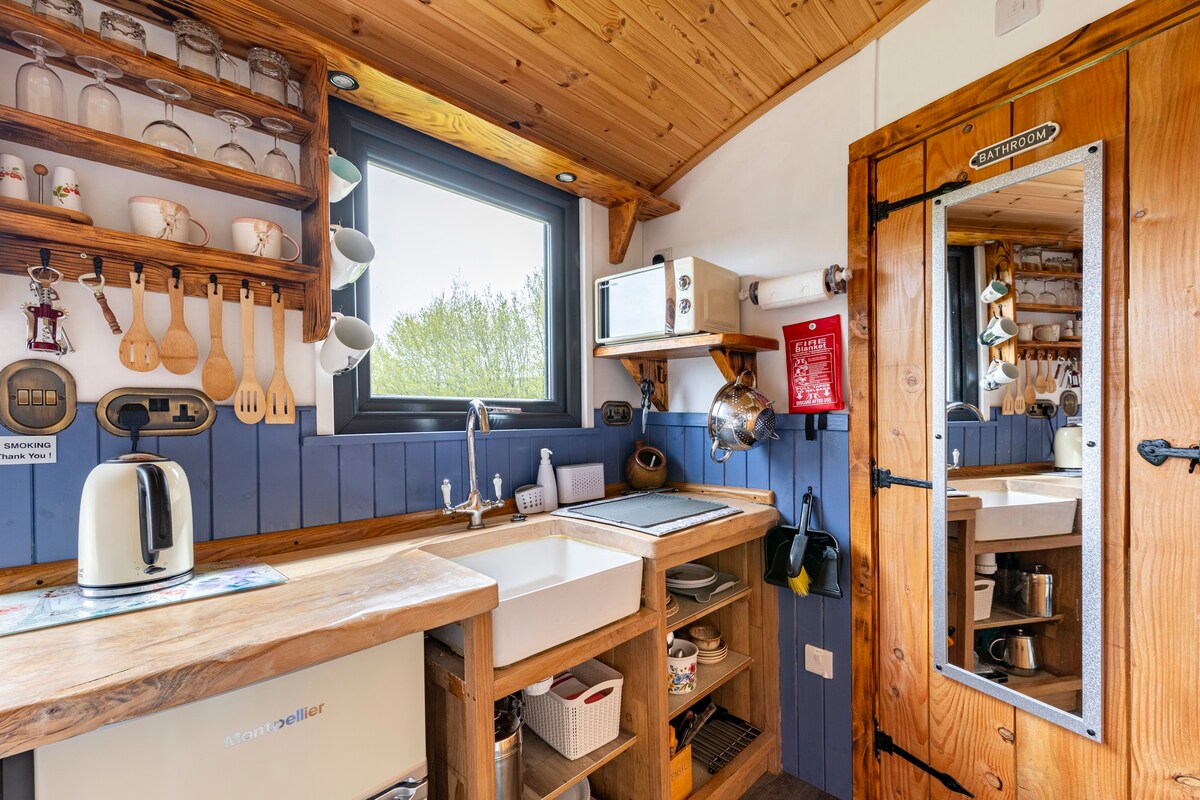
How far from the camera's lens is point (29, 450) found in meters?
1.04

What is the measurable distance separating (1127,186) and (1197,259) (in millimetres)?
218

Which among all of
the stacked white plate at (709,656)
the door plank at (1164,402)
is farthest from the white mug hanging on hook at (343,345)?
the door plank at (1164,402)

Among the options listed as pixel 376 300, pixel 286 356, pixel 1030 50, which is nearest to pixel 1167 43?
pixel 1030 50

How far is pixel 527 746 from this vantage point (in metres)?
1.45

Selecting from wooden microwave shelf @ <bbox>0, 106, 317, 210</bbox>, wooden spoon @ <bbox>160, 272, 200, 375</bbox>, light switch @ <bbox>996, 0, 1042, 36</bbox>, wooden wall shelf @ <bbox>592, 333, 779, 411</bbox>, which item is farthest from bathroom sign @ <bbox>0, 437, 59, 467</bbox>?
light switch @ <bbox>996, 0, 1042, 36</bbox>

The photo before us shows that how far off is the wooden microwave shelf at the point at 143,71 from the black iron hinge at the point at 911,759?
2426 mm

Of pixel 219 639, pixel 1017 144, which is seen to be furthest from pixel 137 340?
pixel 1017 144

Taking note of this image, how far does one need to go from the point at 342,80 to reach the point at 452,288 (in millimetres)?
668

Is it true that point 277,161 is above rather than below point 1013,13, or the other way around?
below

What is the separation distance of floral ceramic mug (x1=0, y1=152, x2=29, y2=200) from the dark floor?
2513 millimetres

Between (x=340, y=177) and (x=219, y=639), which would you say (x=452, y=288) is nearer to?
(x=340, y=177)

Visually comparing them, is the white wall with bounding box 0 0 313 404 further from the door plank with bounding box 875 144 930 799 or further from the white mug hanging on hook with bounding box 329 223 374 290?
the door plank with bounding box 875 144 930 799

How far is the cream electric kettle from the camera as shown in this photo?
0.96 m

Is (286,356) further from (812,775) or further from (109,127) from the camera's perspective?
(812,775)
